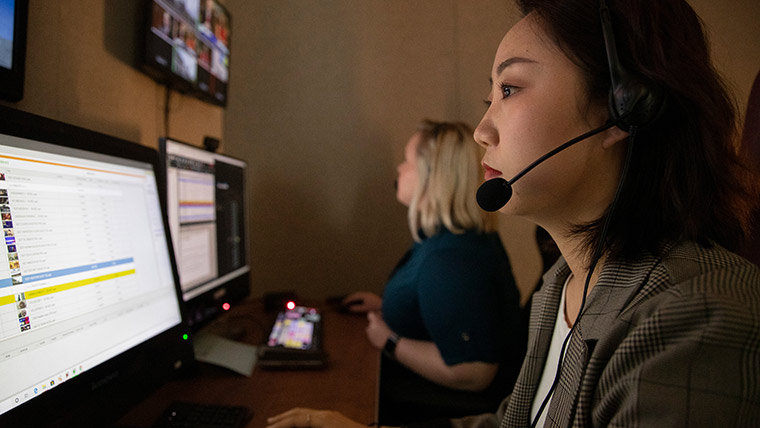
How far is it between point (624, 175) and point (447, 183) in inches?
33.3

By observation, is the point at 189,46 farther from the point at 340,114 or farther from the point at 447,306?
the point at 447,306

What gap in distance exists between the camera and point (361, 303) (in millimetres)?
1562

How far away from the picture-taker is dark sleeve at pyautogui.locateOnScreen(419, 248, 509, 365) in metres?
1.08

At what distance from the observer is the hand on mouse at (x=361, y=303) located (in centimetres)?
152

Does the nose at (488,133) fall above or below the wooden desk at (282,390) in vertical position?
above

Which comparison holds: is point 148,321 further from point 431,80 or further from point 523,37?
point 431,80

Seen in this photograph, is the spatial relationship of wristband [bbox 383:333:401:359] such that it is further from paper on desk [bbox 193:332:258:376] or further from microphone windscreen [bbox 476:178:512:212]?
microphone windscreen [bbox 476:178:512:212]

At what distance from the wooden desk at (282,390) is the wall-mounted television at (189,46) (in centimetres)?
79

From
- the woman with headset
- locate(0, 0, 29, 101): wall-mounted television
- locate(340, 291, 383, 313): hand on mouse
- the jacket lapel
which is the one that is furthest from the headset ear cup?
locate(340, 291, 383, 313): hand on mouse

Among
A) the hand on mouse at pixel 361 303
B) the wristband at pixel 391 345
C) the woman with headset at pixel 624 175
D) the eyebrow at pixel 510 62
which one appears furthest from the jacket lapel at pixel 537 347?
the hand on mouse at pixel 361 303

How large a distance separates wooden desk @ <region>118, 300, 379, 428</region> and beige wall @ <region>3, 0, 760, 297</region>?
86 centimetres

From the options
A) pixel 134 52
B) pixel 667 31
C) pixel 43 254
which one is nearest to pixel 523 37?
pixel 667 31

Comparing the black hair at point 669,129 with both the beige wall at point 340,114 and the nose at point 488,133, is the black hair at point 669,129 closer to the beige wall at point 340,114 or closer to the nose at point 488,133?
the nose at point 488,133

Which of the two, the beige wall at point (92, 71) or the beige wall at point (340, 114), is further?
the beige wall at point (340, 114)
